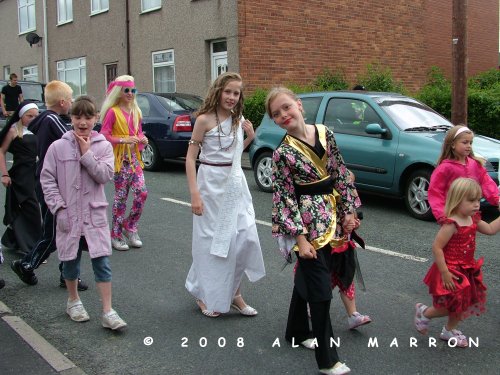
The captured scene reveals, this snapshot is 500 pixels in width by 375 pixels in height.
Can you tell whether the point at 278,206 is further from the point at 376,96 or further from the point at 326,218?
the point at 376,96

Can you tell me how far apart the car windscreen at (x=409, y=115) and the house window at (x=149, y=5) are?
12482 millimetres

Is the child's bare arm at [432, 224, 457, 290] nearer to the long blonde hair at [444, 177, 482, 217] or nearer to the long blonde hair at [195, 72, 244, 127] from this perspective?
the long blonde hair at [444, 177, 482, 217]

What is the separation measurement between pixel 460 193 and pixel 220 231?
167 centimetres

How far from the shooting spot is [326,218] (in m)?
3.65

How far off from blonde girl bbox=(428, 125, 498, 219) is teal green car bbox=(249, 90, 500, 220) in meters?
3.31

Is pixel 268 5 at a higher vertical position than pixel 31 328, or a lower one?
higher

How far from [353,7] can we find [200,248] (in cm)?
1618

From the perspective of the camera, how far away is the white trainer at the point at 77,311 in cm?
451

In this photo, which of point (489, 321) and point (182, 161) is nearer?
point (489, 321)

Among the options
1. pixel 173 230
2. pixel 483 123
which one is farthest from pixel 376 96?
pixel 483 123

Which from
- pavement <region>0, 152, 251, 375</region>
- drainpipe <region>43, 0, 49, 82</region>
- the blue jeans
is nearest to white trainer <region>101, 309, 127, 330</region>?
the blue jeans

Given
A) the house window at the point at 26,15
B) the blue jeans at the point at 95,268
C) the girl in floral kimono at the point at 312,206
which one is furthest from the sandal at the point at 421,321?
the house window at the point at 26,15

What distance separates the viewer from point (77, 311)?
14.9ft

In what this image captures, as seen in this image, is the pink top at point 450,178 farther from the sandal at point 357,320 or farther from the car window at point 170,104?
the car window at point 170,104
